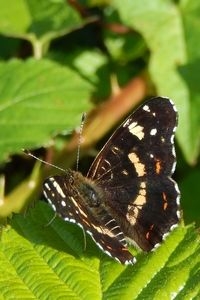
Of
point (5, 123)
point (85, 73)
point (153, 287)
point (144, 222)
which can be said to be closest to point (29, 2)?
point (85, 73)

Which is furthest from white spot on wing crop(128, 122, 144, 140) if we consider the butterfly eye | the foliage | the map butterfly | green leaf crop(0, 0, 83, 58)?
green leaf crop(0, 0, 83, 58)

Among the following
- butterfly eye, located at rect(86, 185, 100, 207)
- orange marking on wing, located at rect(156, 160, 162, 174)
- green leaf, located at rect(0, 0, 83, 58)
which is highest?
green leaf, located at rect(0, 0, 83, 58)

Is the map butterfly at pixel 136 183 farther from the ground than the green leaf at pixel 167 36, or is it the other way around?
the green leaf at pixel 167 36

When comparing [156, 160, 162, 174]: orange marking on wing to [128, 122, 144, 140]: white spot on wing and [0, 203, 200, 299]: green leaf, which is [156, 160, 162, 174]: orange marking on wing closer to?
[128, 122, 144, 140]: white spot on wing

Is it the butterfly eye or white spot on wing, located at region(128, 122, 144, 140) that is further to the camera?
white spot on wing, located at region(128, 122, 144, 140)

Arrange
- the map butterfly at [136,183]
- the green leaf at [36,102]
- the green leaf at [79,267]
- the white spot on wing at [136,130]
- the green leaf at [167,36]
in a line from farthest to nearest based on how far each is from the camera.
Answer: the green leaf at [167,36] → the green leaf at [36,102] → the white spot on wing at [136,130] → the map butterfly at [136,183] → the green leaf at [79,267]

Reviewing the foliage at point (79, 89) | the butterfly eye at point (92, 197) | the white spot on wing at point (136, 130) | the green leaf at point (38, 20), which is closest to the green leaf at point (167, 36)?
the foliage at point (79, 89)

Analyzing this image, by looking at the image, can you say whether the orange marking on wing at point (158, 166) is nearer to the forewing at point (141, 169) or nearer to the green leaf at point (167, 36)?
the forewing at point (141, 169)

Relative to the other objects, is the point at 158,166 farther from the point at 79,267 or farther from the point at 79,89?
the point at 79,89
